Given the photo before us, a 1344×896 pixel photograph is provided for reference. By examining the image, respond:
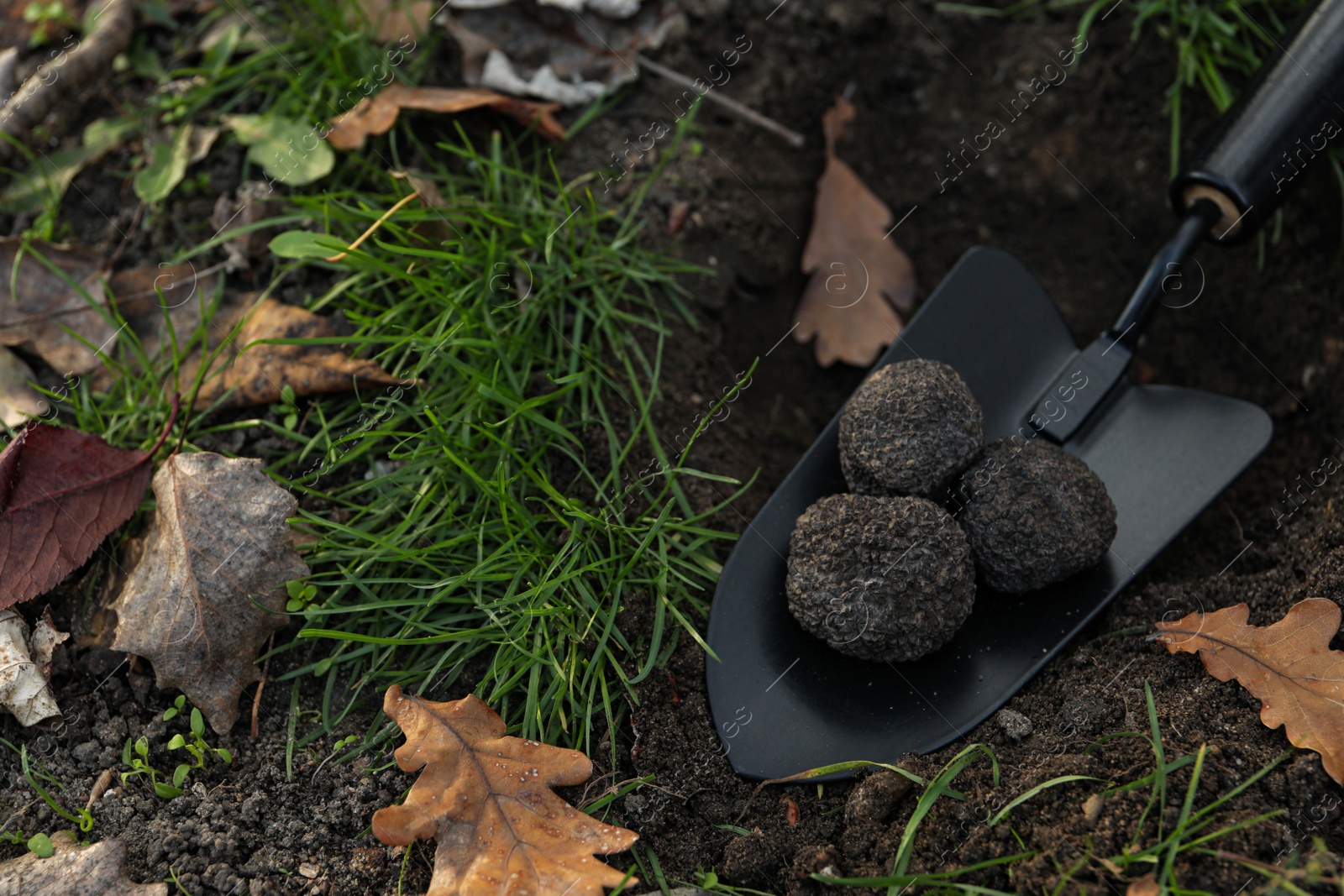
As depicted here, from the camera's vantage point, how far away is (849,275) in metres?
2.40

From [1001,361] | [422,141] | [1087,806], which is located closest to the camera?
[1087,806]

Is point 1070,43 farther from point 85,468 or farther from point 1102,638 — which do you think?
point 85,468

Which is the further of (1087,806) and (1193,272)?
(1193,272)

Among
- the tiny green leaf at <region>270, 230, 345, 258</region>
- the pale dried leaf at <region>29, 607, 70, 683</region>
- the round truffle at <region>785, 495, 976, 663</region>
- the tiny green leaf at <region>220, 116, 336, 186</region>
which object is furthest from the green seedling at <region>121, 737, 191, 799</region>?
the tiny green leaf at <region>220, 116, 336, 186</region>

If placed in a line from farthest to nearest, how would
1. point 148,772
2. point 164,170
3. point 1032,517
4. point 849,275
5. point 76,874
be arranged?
point 849,275, point 164,170, point 1032,517, point 148,772, point 76,874

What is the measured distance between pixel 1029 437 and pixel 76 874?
198 cm

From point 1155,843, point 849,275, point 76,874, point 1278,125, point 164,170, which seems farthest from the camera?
point 849,275

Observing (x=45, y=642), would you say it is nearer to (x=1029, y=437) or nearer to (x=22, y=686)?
(x=22, y=686)

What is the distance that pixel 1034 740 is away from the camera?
5.25 ft

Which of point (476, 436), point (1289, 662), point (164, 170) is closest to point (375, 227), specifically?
point (476, 436)

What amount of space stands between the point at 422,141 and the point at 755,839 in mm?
1784

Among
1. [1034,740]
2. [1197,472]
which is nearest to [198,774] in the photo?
[1034,740]

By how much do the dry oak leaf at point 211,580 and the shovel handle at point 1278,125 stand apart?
82.2 inches

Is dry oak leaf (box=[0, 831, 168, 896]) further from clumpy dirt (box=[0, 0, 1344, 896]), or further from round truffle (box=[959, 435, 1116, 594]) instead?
round truffle (box=[959, 435, 1116, 594])
